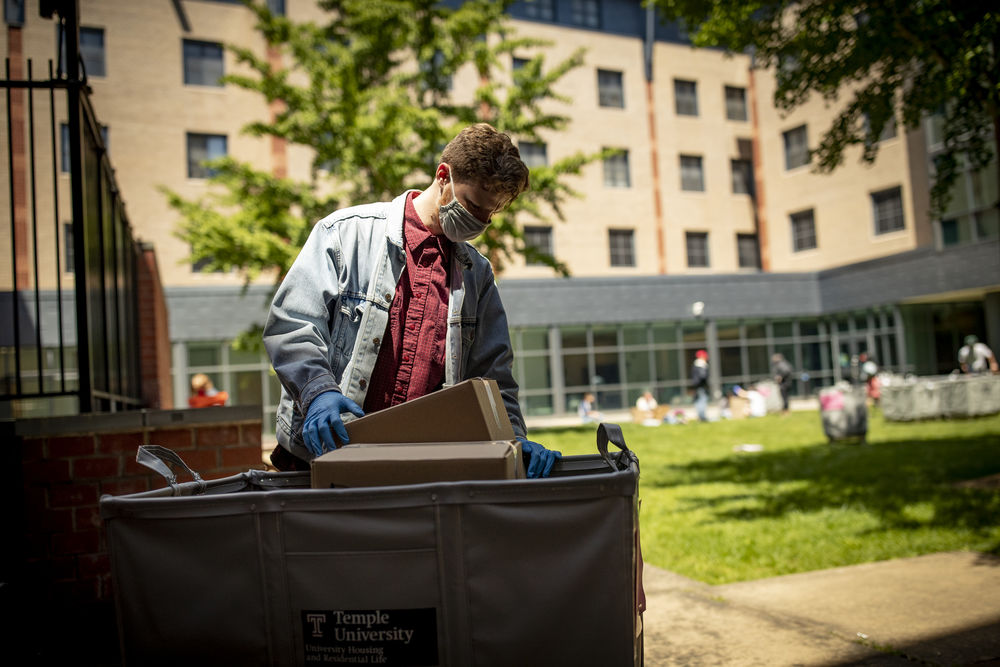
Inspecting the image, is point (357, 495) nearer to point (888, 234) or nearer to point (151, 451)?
point (151, 451)

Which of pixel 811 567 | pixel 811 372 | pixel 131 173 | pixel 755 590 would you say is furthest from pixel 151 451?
pixel 811 372

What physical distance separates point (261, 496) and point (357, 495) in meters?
0.20

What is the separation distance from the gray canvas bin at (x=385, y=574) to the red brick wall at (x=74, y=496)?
6.53 feet

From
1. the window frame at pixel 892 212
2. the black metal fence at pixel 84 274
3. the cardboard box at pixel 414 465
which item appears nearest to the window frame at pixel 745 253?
the window frame at pixel 892 212

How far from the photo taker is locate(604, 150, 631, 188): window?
3147 centimetres

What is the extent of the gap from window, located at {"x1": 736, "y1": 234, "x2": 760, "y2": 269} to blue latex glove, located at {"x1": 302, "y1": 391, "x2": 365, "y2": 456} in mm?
33315

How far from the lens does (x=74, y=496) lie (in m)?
3.46

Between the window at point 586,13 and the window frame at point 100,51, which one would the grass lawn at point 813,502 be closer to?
the window frame at point 100,51

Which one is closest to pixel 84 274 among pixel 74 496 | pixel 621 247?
pixel 74 496

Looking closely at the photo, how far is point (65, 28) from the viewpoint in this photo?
4031mm

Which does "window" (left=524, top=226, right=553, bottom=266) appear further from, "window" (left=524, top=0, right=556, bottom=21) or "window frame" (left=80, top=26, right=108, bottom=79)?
"window frame" (left=80, top=26, right=108, bottom=79)

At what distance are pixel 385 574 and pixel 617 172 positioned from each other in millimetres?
31263

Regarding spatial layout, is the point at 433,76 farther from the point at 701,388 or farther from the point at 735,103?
the point at 735,103

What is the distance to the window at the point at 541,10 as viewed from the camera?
31.1 m
